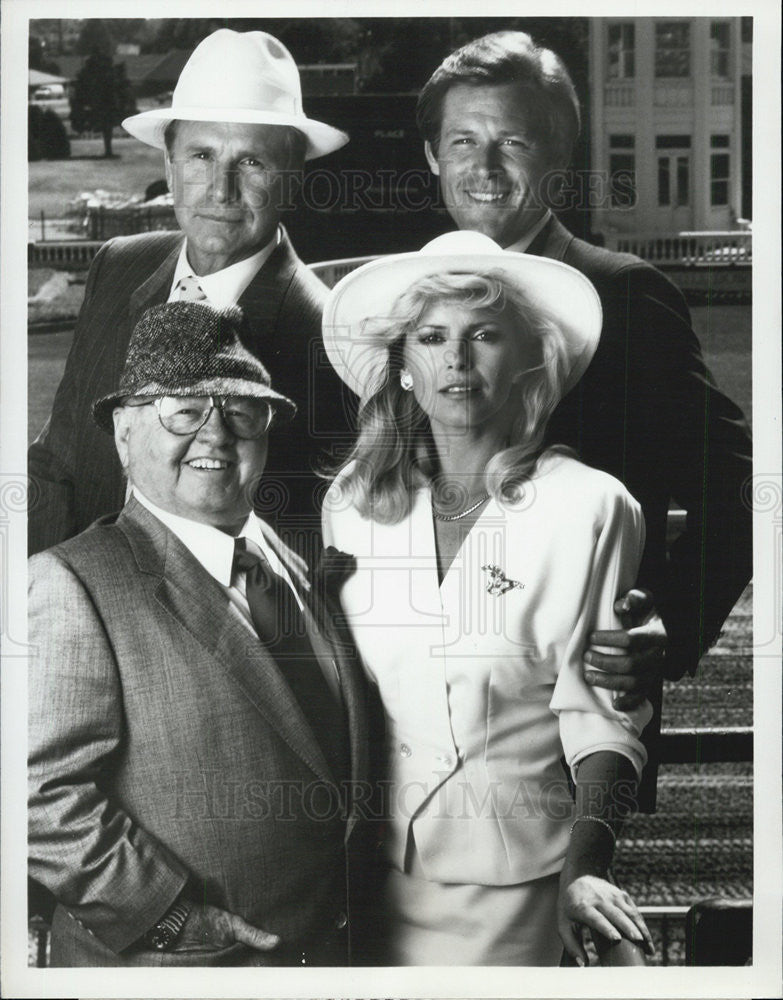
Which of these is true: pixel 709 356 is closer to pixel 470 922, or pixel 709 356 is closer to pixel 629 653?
pixel 629 653

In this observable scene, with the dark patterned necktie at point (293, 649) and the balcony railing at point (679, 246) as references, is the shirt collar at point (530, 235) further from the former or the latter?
the dark patterned necktie at point (293, 649)

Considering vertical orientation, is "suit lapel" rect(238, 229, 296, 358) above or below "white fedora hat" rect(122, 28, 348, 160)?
below

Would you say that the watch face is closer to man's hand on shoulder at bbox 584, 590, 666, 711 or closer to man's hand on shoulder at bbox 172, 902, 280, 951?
man's hand on shoulder at bbox 172, 902, 280, 951

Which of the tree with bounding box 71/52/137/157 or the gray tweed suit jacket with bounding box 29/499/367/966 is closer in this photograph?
the gray tweed suit jacket with bounding box 29/499/367/966

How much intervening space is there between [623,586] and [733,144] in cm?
134

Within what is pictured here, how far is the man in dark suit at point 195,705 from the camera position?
327 centimetres

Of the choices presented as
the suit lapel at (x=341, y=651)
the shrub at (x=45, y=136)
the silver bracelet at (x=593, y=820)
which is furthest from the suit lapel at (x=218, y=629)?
the shrub at (x=45, y=136)

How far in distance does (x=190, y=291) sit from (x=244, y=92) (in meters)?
0.58

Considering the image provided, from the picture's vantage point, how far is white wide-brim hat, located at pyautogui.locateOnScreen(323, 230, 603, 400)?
3307 mm

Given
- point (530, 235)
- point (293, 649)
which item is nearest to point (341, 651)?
point (293, 649)

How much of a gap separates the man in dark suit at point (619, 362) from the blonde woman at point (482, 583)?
7 centimetres

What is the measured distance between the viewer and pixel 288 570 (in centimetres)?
333

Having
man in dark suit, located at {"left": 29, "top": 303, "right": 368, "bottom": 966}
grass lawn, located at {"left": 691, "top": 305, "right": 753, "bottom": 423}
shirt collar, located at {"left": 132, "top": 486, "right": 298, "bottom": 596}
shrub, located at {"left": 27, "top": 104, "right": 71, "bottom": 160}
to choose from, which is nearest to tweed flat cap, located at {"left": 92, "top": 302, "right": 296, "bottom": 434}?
man in dark suit, located at {"left": 29, "top": 303, "right": 368, "bottom": 966}

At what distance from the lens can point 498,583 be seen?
332 cm
